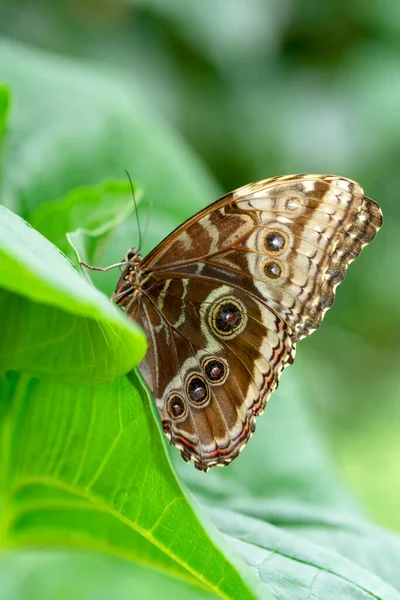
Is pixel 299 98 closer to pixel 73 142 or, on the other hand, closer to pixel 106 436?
pixel 73 142

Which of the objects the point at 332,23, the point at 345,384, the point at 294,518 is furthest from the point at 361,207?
the point at 345,384

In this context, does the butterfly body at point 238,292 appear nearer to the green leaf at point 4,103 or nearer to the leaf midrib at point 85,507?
the leaf midrib at point 85,507

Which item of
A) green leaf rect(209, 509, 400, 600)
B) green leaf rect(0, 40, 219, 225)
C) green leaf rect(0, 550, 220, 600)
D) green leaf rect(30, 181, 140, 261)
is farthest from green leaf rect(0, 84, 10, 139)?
green leaf rect(0, 550, 220, 600)

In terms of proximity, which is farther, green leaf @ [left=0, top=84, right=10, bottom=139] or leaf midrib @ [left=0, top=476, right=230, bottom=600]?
green leaf @ [left=0, top=84, right=10, bottom=139]

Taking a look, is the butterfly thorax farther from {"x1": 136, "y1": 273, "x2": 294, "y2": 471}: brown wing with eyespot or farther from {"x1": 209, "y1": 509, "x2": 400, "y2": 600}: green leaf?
{"x1": 209, "y1": 509, "x2": 400, "y2": 600}: green leaf

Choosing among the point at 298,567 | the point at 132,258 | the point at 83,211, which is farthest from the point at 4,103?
the point at 298,567
